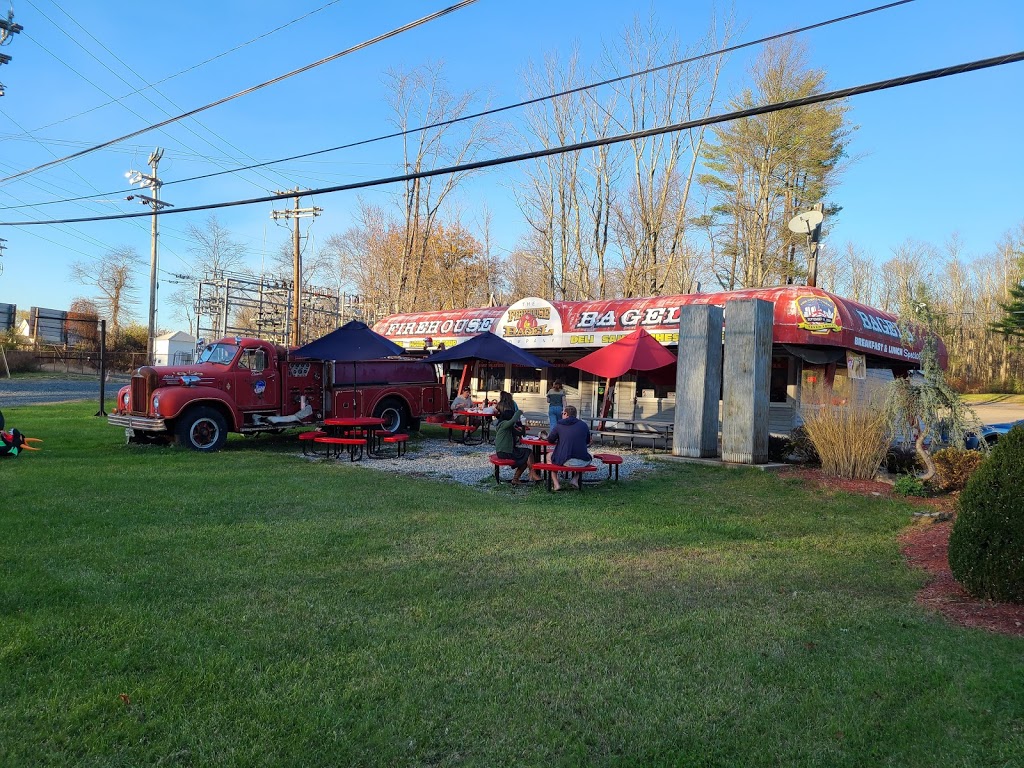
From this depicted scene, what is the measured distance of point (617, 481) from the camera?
1093 cm

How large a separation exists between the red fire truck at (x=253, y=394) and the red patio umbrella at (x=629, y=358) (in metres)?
4.34

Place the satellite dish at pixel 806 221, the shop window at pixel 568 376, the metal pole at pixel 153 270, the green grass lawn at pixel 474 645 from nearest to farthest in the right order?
the green grass lawn at pixel 474 645, the satellite dish at pixel 806 221, the shop window at pixel 568 376, the metal pole at pixel 153 270

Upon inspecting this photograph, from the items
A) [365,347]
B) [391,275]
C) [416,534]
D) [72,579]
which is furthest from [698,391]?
[391,275]

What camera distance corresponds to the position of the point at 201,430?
13.8 metres

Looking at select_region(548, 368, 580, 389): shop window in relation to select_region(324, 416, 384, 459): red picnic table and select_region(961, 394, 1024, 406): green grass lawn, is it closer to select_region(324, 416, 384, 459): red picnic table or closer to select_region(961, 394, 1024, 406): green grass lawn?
select_region(324, 416, 384, 459): red picnic table

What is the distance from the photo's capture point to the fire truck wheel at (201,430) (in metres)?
13.5

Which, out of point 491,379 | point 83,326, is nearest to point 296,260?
point 491,379

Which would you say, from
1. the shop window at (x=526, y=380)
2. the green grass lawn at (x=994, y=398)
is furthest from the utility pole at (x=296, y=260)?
the green grass lawn at (x=994, y=398)

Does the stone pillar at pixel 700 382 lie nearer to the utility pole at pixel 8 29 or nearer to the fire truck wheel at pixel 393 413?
the fire truck wheel at pixel 393 413

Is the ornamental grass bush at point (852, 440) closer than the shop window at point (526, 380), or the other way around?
the ornamental grass bush at point (852, 440)

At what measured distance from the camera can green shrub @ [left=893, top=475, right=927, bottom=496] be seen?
9.79 m

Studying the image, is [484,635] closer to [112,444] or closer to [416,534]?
[416,534]

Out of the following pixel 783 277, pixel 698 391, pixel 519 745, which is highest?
pixel 783 277

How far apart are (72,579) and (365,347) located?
9.96 m
